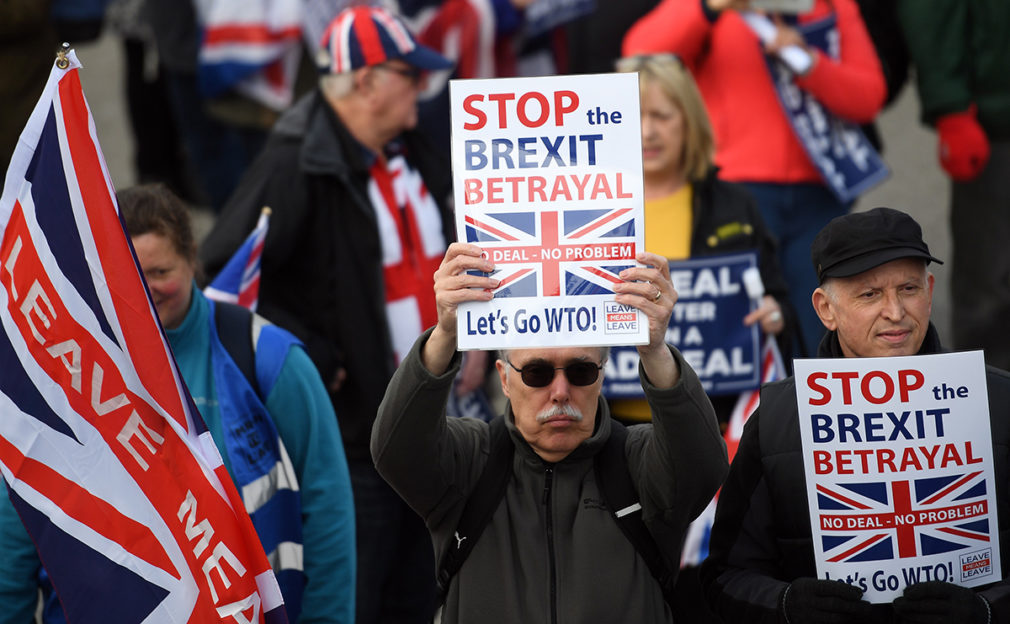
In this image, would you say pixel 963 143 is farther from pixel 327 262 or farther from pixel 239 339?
pixel 239 339

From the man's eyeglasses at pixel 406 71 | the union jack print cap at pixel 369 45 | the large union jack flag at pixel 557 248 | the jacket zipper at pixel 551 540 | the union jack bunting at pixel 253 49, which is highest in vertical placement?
the union jack bunting at pixel 253 49

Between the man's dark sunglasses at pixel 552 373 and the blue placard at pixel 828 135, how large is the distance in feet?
9.02

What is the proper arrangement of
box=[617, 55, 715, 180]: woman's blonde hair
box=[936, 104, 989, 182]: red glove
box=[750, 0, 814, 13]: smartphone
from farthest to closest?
box=[936, 104, 989, 182]: red glove
box=[750, 0, 814, 13]: smartphone
box=[617, 55, 715, 180]: woman's blonde hair

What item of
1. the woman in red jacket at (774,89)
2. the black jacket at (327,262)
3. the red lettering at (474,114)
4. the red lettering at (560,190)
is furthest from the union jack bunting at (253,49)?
the red lettering at (560,190)

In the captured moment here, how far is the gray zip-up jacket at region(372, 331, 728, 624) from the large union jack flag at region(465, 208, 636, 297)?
0.24 m

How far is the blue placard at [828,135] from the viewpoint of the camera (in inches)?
229

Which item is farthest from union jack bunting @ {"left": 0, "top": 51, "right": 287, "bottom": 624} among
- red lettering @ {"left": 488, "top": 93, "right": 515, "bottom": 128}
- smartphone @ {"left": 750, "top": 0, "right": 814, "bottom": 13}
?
smartphone @ {"left": 750, "top": 0, "right": 814, "bottom": 13}

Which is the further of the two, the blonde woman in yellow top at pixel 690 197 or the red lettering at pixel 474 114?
the blonde woman in yellow top at pixel 690 197

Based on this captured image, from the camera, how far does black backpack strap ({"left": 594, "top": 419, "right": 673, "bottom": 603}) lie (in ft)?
10.8

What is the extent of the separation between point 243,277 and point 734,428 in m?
1.72

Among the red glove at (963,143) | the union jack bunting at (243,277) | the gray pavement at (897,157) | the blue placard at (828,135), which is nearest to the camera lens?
the union jack bunting at (243,277)

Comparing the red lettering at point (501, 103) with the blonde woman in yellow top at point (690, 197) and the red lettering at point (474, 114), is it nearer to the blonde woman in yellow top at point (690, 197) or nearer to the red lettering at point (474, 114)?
the red lettering at point (474, 114)

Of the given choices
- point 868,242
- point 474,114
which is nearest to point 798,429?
point 868,242

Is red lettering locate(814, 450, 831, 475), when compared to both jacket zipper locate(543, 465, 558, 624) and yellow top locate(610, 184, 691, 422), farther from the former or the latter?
yellow top locate(610, 184, 691, 422)
